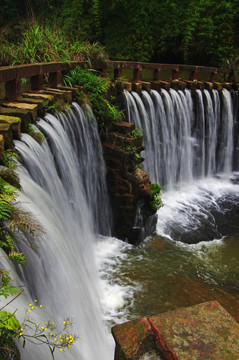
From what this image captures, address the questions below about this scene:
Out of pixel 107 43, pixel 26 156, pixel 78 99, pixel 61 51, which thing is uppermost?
pixel 107 43

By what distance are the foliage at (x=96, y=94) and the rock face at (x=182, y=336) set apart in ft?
20.6

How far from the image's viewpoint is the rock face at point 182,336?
1505mm

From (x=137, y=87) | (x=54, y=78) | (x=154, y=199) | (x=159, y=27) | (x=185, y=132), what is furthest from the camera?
(x=159, y=27)

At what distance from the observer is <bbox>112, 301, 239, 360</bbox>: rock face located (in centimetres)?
150

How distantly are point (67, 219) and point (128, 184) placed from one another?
238 centimetres

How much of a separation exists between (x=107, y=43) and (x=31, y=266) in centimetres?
1678

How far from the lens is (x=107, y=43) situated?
1823 centimetres

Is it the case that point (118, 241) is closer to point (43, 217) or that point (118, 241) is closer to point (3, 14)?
point (43, 217)

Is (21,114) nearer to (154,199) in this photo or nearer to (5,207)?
(5,207)

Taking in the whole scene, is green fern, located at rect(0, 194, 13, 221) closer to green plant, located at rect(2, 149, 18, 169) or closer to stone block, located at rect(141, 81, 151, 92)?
green plant, located at rect(2, 149, 18, 169)

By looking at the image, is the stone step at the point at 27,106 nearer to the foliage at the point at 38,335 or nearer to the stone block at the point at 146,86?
the foliage at the point at 38,335

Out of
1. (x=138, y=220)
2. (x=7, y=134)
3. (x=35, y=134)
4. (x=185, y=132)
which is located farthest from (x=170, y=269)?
(x=185, y=132)

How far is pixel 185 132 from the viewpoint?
1159cm

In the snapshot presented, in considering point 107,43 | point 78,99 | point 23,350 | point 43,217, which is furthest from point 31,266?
point 107,43
